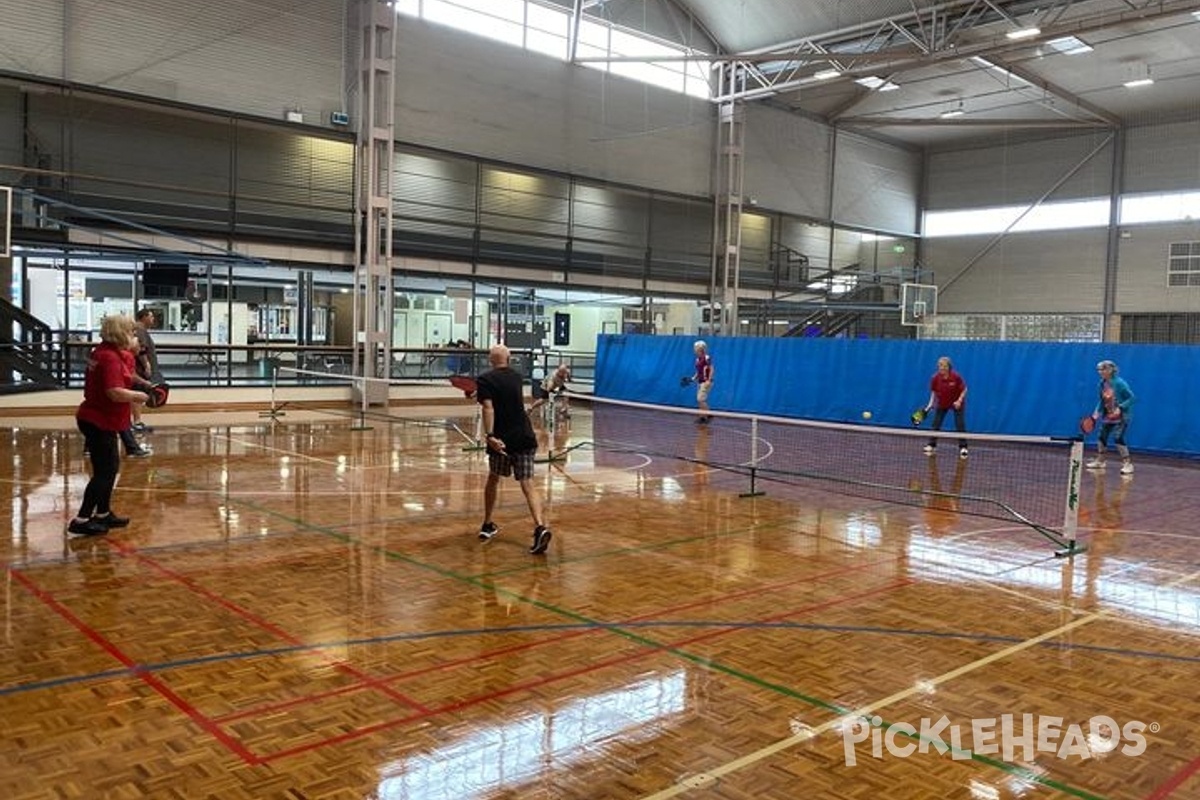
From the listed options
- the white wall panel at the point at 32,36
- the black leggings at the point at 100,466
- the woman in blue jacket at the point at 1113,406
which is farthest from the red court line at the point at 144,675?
the white wall panel at the point at 32,36

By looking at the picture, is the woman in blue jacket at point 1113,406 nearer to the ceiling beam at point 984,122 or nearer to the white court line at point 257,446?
the white court line at point 257,446

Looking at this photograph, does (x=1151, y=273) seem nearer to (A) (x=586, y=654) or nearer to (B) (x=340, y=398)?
(B) (x=340, y=398)

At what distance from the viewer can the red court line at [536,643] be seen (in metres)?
4.54

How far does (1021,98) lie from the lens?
31297mm

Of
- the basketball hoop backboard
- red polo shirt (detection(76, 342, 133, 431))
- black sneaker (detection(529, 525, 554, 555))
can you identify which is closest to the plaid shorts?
black sneaker (detection(529, 525, 554, 555))

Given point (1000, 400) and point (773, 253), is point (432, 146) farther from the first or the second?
point (1000, 400)

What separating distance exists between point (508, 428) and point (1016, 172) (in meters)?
33.1

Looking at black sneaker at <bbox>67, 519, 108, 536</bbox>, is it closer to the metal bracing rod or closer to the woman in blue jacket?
the woman in blue jacket

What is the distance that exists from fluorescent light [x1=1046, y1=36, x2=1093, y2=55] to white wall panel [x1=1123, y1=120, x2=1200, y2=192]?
697 cm

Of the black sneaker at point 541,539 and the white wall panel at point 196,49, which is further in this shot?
the white wall panel at point 196,49

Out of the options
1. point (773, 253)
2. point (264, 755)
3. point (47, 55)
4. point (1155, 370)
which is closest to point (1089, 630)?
point (264, 755)

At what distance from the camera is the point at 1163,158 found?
1241 inches

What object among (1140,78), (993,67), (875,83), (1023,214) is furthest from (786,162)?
(1140,78)

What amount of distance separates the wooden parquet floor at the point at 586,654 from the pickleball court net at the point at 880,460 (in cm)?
86
